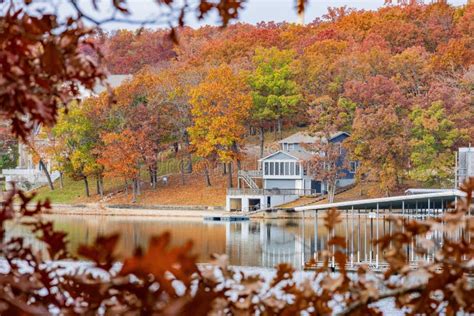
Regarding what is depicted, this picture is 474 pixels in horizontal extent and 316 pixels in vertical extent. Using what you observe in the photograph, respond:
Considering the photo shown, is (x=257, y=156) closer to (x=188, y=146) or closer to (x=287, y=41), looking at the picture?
(x=188, y=146)

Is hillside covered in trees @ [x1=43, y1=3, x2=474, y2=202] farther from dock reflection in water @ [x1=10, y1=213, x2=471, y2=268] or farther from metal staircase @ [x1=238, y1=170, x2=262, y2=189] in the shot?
dock reflection in water @ [x1=10, y1=213, x2=471, y2=268]

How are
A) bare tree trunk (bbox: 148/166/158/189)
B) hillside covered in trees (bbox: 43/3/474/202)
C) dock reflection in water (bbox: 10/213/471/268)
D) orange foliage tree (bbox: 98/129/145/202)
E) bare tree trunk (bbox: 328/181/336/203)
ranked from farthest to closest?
bare tree trunk (bbox: 148/166/158/189), orange foliage tree (bbox: 98/129/145/202), bare tree trunk (bbox: 328/181/336/203), hillside covered in trees (bbox: 43/3/474/202), dock reflection in water (bbox: 10/213/471/268)

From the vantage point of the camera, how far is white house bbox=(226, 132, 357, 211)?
2170 inches

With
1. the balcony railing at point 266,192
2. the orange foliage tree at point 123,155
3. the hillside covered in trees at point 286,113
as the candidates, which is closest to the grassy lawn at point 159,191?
the hillside covered in trees at point 286,113

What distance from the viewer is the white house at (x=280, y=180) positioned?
55125 millimetres

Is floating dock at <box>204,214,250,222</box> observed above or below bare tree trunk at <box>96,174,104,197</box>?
below

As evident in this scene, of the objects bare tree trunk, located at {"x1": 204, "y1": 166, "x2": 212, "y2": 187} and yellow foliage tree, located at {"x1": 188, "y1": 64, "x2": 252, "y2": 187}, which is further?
bare tree trunk, located at {"x1": 204, "y1": 166, "x2": 212, "y2": 187}

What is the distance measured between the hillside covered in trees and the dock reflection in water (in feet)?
13.6

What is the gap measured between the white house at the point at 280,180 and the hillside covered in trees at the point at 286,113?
139 centimetres

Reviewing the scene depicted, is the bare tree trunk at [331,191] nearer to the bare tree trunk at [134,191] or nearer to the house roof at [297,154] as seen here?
the house roof at [297,154]

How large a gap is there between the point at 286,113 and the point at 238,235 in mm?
18962

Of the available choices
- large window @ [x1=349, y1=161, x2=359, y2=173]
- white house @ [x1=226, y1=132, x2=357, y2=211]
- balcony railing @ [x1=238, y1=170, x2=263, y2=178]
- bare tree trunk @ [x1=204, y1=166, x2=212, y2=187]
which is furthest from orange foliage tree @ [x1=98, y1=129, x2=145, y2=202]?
large window @ [x1=349, y1=161, x2=359, y2=173]

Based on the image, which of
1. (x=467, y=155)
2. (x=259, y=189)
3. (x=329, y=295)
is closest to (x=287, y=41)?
(x=259, y=189)

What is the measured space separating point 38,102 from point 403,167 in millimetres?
50771
